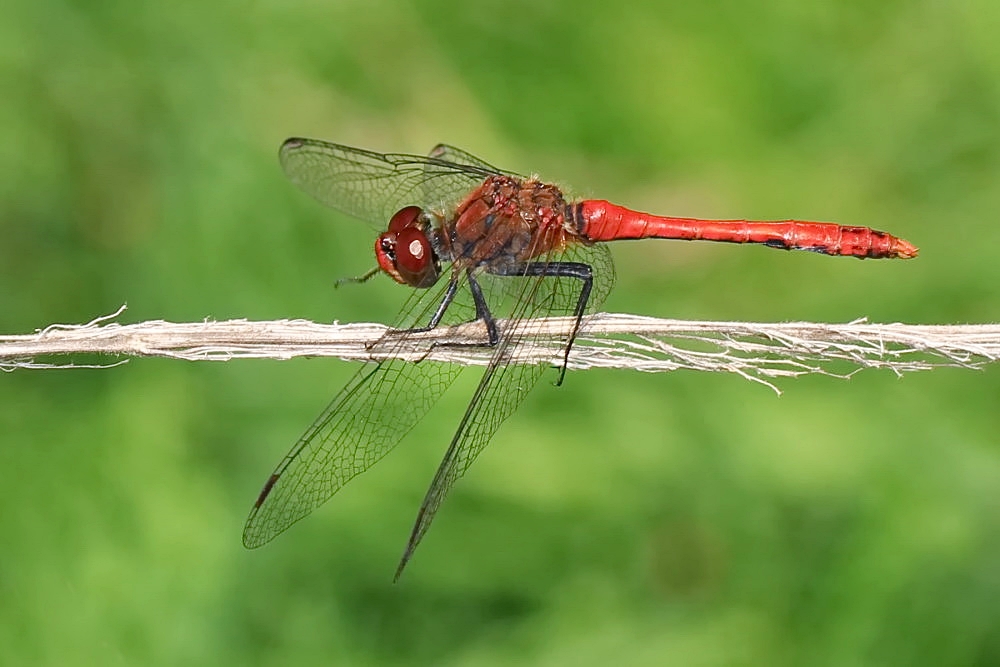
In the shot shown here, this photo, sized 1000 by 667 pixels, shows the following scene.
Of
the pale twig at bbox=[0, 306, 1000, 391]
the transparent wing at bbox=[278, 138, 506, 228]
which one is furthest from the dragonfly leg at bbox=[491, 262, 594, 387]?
the pale twig at bbox=[0, 306, 1000, 391]

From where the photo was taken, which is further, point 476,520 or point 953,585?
point 476,520

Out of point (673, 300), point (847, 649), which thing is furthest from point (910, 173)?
point (847, 649)

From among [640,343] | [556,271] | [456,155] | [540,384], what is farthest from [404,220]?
[640,343]

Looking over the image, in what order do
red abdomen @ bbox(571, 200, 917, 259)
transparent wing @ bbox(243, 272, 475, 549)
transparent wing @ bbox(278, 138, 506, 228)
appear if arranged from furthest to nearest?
transparent wing @ bbox(278, 138, 506, 228)
red abdomen @ bbox(571, 200, 917, 259)
transparent wing @ bbox(243, 272, 475, 549)

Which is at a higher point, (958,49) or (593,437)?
(958,49)

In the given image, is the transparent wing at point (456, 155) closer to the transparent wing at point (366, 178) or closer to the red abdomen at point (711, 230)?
the transparent wing at point (366, 178)

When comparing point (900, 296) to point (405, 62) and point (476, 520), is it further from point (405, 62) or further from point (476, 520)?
point (405, 62)

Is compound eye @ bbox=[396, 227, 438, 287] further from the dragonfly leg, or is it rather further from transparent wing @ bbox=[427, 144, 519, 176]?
transparent wing @ bbox=[427, 144, 519, 176]
